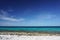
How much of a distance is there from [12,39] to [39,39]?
1009 millimetres

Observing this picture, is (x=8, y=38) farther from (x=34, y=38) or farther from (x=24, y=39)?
(x=34, y=38)

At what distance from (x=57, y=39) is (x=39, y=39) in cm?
67

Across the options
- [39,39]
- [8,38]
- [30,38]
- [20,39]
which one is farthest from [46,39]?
[8,38]

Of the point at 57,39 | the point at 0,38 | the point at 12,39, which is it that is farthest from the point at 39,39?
the point at 0,38

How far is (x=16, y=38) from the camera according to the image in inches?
217

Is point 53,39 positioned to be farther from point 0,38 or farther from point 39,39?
point 0,38

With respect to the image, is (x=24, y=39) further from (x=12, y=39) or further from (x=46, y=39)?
(x=46, y=39)

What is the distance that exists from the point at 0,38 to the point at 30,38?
1.15 m

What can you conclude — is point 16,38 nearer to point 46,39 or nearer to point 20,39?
point 20,39

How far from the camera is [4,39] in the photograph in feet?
17.7

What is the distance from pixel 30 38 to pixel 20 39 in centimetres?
39

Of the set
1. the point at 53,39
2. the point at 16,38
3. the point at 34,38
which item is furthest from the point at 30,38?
the point at 53,39

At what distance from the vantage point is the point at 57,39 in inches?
210

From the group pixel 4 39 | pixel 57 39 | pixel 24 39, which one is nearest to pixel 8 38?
pixel 4 39
